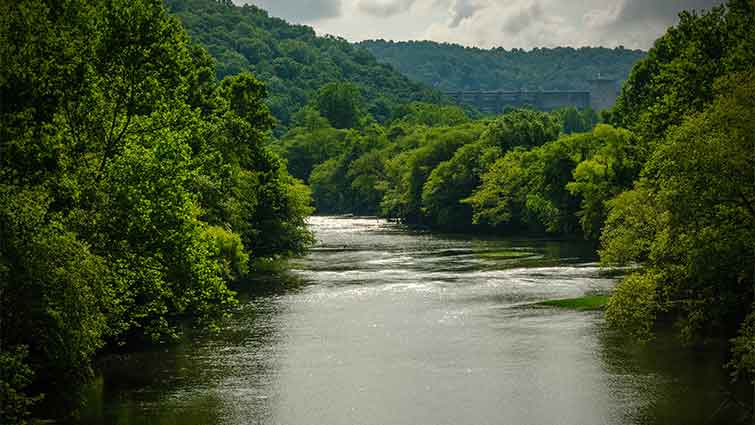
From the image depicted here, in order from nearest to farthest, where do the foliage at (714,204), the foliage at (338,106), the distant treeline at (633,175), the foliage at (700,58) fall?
the foliage at (714,204) → the distant treeline at (633,175) → the foliage at (700,58) → the foliage at (338,106)

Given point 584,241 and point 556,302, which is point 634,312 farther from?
point 584,241

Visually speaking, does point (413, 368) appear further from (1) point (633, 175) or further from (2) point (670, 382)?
(1) point (633, 175)

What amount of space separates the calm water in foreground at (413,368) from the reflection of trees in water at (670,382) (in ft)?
0.25

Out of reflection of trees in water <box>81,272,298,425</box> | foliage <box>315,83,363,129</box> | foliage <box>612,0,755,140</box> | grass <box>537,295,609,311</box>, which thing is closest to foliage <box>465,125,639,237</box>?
foliage <box>612,0,755,140</box>

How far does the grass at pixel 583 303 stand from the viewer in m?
47.7

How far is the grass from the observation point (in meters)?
47.7

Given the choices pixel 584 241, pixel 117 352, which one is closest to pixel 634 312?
pixel 117 352

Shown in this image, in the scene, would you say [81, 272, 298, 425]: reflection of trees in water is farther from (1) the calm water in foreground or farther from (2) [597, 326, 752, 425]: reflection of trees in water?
(2) [597, 326, 752, 425]: reflection of trees in water

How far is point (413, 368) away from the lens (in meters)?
36.2

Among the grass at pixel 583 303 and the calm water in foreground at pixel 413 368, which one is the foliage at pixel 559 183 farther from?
the calm water in foreground at pixel 413 368

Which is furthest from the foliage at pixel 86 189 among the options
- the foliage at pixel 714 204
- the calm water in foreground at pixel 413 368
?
the foliage at pixel 714 204

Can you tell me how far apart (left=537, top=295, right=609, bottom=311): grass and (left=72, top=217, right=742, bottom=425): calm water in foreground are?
3.66 ft

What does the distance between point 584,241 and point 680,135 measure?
4981 cm

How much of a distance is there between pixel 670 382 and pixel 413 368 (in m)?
8.60
